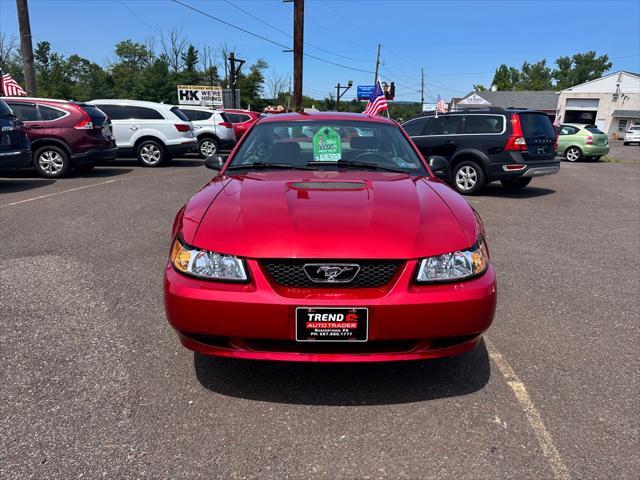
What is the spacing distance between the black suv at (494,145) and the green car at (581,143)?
11352 mm

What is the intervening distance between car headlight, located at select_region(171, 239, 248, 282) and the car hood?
0.13 feet

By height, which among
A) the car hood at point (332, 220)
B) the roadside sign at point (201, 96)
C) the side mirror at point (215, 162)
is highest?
the roadside sign at point (201, 96)

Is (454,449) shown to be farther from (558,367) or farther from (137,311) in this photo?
(137,311)

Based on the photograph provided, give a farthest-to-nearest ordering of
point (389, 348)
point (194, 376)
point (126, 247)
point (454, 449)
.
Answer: point (126, 247) < point (194, 376) < point (389, 348) < point (454, 449)

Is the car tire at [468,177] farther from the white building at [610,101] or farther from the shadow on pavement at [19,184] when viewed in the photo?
the white building at [610,101]

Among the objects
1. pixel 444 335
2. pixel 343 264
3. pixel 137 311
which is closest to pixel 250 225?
pixel 343 264

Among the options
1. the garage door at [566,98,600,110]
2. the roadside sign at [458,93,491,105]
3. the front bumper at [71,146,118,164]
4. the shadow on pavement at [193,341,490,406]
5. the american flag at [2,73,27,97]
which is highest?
the roadside sign at [458,93,491,105]

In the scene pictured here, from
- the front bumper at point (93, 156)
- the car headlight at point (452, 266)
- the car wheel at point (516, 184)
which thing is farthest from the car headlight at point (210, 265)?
the car wheel at point (516, 184)

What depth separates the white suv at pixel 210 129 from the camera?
15.6 m

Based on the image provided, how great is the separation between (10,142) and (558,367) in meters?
9.43

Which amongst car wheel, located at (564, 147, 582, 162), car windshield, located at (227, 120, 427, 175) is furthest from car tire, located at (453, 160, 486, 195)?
car wheel, located at (564, 147, 582, 162)

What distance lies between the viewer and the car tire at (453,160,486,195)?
9.57m

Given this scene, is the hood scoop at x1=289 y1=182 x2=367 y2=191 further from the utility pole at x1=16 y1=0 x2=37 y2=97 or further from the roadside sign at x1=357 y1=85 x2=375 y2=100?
the roadside sign at x1=357 y1=85 x2=375 y2=100

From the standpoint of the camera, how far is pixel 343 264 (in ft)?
7.27
